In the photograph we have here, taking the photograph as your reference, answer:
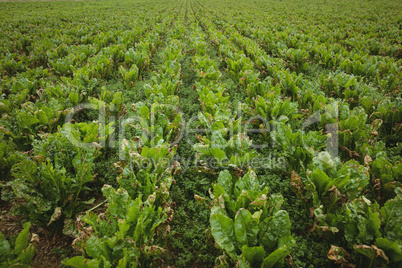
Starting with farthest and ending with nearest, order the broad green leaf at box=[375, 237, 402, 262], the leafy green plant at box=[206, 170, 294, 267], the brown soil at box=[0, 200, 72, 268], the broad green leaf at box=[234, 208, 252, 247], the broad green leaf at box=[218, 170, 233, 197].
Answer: the broad green leaf at box=[218, 170, 233, 197] < the brown soil at box=[0, 200, 72, 268] < the broad green leaf at box=[234, 208, 252, 247] < the leafy green plant at box=[206, 170, 294, 267] < the broad green leaf at box=[375, 237, 402, 262]

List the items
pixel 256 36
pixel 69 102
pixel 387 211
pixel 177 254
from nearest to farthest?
1. pixel 387 211
2. pixel 177 254
3. pixel 69 102
4. pixel 256 36

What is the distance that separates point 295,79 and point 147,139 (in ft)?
12.8

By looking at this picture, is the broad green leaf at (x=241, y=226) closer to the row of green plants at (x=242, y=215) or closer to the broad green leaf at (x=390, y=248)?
the row of green plants at (x=242, y=215)

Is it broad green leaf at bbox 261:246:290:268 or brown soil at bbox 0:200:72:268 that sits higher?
broad green leaf at bbox 261:246:290:268

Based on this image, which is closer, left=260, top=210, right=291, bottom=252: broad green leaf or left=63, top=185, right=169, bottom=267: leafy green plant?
left=63, top=185, right=169, bottom=267: leafy green plant

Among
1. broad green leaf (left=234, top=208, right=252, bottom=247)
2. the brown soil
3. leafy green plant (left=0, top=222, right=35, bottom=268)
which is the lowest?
the brown soil

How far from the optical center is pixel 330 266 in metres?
2.22

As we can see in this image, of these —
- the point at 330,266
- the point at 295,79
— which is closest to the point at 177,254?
Answer: the point at 330,266

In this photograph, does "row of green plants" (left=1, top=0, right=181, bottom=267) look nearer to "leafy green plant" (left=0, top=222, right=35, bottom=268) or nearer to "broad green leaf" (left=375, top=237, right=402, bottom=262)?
"leafy green plant" (left=0, top=222, right=35, bottom=268)

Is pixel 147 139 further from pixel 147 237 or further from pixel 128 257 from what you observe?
pixel 128 257

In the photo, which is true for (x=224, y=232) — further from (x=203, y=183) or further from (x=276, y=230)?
(x=203, y=183)

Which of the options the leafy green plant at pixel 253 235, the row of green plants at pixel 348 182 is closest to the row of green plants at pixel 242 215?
the leafy green plant at pixel 253 235

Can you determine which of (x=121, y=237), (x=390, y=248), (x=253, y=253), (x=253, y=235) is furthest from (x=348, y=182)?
(x=121, y=237)

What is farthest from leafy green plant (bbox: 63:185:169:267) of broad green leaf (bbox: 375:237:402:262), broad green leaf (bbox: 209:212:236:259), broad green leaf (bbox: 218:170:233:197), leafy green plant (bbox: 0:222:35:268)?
broad green leaf (bbox: 375:237:402:262)
